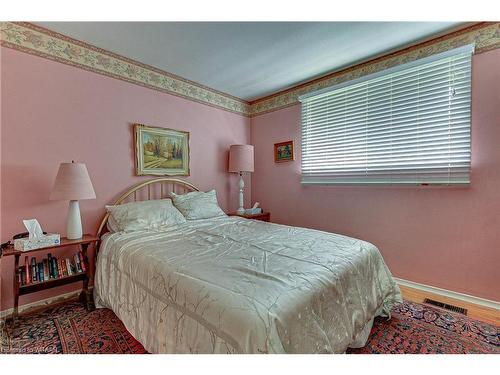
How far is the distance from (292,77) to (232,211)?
2.17 metres

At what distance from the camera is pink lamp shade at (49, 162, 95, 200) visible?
1853mm

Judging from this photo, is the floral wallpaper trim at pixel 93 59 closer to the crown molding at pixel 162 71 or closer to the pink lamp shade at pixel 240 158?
the crown molding at pixel 162 71

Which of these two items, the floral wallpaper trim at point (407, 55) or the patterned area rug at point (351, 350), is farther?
the floral wallpaper trim at point (407, 55)

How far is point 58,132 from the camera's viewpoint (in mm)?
2084

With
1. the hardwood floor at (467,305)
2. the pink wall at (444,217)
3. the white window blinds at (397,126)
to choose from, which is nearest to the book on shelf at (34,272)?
the pink wall at (444,217)

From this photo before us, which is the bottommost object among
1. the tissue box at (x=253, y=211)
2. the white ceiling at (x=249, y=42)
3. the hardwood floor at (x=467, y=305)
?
the hardwood floor at (x=467, y=305)

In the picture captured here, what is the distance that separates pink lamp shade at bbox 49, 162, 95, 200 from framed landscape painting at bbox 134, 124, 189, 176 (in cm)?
70

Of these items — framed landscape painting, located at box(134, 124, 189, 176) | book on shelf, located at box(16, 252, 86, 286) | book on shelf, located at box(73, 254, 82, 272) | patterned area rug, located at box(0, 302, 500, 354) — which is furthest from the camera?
framed landscape painting, located at box(134, 124, 189, 176)

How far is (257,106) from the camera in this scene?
12.5ft

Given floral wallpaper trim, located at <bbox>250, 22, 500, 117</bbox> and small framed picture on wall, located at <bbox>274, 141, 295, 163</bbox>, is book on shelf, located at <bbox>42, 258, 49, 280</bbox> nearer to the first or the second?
small framed picture on wall, located at <bbox>274, 141, 295, 163</bbox>

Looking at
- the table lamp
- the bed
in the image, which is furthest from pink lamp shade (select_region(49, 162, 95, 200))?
the bed

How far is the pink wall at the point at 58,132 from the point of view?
1868 mm

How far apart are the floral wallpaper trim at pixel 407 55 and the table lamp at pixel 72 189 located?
2721mm

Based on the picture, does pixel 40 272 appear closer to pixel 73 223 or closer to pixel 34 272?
pixel 34 272
